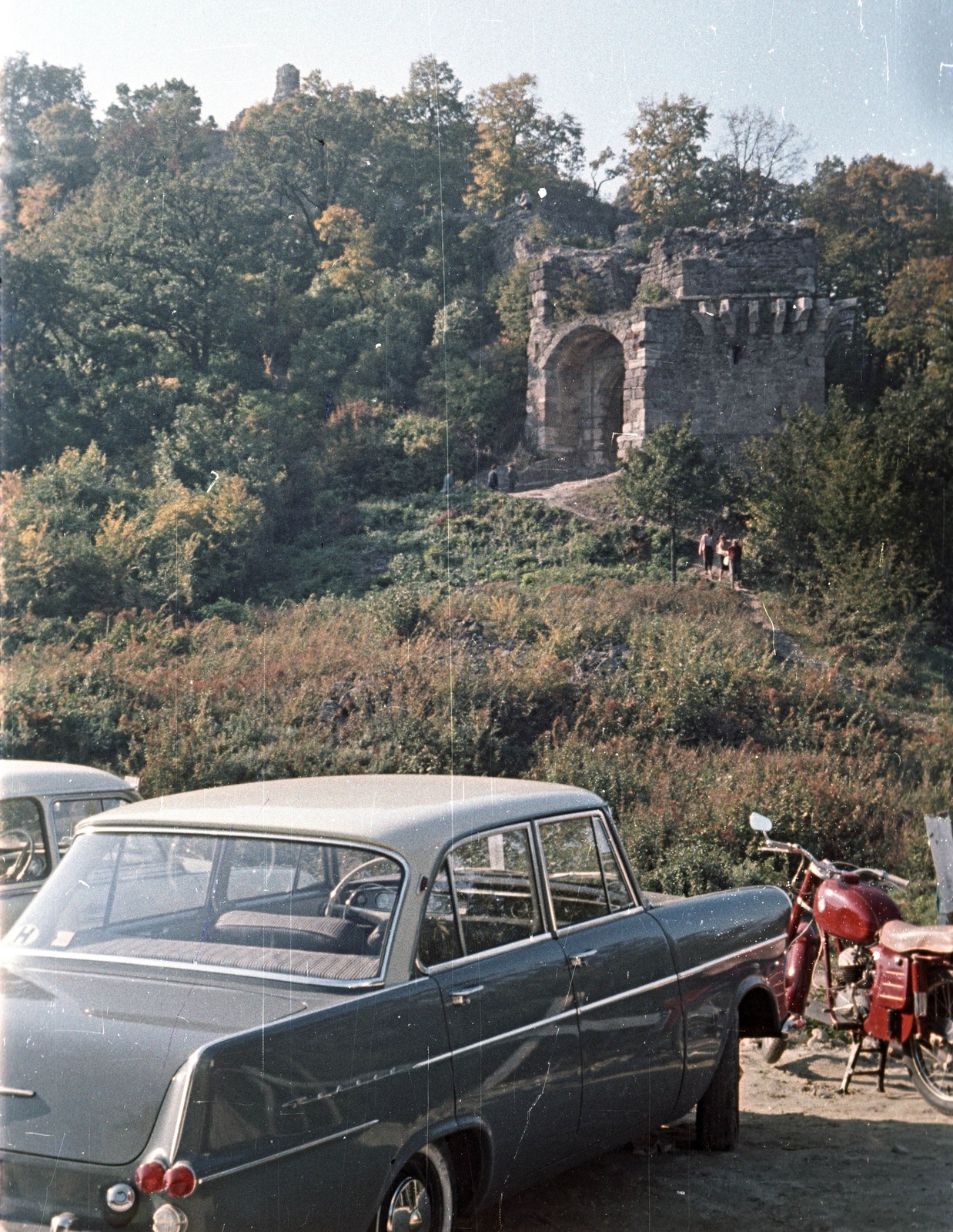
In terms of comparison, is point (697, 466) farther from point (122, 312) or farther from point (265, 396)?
point (122, 312)

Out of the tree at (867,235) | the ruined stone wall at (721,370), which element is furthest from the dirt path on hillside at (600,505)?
the tree at (867,235)

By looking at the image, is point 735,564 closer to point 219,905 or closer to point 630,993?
point 630,993

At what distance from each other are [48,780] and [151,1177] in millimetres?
3603

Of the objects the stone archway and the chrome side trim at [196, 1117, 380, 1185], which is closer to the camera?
the chrome side trim at [196, 1117, 380, 1185]

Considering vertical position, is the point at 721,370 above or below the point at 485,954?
above

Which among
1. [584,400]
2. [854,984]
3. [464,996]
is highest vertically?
[584,400]

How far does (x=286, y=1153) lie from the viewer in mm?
2760

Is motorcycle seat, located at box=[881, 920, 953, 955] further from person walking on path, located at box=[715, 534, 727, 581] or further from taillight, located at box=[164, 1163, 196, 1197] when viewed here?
person walking on path, located at box=[715, 534, 727, 581]

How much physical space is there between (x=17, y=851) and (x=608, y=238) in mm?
38845

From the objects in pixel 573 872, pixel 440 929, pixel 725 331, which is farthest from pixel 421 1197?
pixel 725 331

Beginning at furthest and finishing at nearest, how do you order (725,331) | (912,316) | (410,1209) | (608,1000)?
(912,316), (725,331), (608,1000), (410,1209)

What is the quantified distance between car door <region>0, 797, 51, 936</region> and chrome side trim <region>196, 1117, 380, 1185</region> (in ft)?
10.2

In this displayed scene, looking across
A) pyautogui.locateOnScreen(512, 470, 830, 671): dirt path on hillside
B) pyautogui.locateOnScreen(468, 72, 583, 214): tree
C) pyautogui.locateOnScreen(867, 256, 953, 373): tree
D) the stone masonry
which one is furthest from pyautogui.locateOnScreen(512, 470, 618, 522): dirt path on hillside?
pyautogui.locateOnScreen(468, 72, 583, 214): tree

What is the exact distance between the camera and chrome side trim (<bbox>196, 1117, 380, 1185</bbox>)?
8.61 ft
